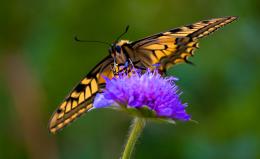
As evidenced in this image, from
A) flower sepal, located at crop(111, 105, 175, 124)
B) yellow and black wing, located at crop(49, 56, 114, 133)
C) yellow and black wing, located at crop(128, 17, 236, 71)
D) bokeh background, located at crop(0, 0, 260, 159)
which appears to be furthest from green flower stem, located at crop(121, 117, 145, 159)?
bokeh background, located at crop(0, 0, 260, 159)

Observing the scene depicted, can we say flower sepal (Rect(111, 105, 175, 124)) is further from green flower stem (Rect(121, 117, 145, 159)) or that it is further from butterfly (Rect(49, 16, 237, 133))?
butterfly (Rect(49, 16, 237, 133))

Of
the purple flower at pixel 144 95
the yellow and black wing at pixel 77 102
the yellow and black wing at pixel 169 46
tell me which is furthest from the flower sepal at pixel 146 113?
the yellow and black wing at pixel 169 46

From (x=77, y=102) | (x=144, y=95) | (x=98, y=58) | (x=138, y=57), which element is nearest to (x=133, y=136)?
(x=144, y=95)

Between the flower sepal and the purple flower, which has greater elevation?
the purple flower

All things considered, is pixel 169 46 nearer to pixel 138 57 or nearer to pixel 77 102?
pixel 138 57

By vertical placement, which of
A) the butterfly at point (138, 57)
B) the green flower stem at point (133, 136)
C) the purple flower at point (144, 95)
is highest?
the butterfly at point (138, 57)

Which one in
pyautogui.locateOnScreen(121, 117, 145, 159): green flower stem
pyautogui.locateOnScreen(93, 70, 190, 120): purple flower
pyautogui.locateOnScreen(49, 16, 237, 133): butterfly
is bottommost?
pyautogui.locateOnScreen(121, 117, 145, 159): green flower stem

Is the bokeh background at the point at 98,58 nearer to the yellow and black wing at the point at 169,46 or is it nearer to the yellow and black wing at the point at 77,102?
A: the yellow and black wing at the point at 169,46
